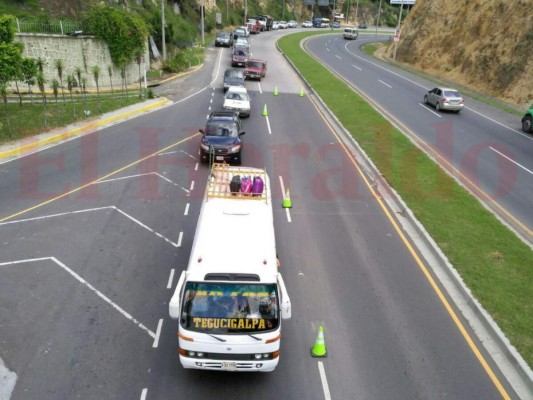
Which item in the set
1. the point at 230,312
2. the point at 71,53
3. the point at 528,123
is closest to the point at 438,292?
the point at 230,312

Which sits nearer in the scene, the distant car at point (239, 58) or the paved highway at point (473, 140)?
the paved highway at point (473, 140)

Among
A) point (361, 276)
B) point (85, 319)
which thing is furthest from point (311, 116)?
point (85, 319)

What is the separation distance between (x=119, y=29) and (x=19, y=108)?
43.1ft

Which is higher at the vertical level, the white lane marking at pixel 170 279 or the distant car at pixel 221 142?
the distant car at pixel 221 142

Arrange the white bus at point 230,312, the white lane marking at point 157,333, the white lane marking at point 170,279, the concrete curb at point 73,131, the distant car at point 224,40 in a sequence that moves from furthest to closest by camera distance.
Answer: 1. the distant car at point 224,40
2. the concrete curb at point 73,131
3. the white lane marking at point 170,279
4. the white lane marking at point 157,333
5. the white bus at point 230,312

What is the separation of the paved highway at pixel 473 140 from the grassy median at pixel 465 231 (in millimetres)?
1103

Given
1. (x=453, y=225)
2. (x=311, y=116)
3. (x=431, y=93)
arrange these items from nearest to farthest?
(x=453, y=225) → (x=311, y=116) → (x=431, y=93)

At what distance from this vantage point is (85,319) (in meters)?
10.5

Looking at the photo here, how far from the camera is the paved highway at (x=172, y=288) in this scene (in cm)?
902

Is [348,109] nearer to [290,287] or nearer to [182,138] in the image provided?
[182,138]

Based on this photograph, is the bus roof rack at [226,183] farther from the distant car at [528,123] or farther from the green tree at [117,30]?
the green tree at [117,30]

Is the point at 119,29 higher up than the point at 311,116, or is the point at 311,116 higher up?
the point at 119,29

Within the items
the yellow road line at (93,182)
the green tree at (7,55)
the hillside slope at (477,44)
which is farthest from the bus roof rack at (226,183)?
the hillside slope at (477,44)

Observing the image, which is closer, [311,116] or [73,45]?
[311,116]
